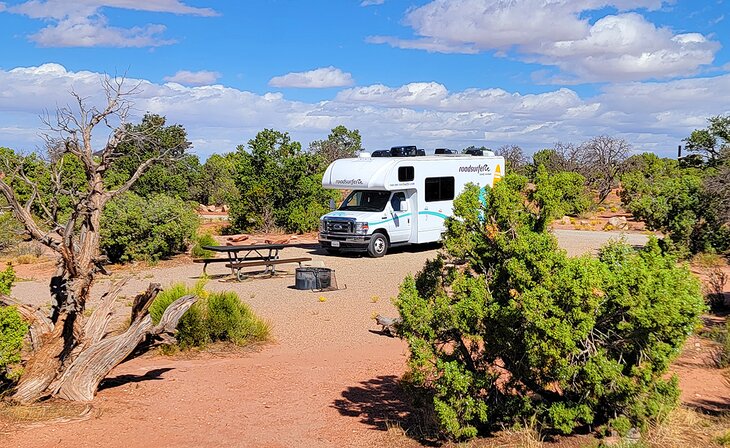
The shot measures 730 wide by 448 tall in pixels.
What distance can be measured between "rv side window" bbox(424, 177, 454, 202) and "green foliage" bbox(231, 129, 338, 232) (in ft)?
24.4

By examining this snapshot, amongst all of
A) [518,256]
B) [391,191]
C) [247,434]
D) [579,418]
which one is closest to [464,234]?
[518,256]

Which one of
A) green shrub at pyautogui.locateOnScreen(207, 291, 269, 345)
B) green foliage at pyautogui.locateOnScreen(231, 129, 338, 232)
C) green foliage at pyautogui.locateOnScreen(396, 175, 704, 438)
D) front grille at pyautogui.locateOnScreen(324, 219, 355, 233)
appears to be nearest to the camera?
green foliage at pyautogui.locateOnScreen(396, 175, 704, 438)

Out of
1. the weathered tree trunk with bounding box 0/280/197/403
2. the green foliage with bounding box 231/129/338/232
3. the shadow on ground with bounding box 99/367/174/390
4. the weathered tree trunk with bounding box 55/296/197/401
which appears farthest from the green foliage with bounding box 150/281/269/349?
the green foliage with bounding box 231/129/338/232

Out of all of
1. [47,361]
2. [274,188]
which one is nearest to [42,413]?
[47,361]

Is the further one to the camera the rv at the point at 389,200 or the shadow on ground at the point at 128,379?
the rv at the point at 389,200

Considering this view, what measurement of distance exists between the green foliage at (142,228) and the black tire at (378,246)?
18.1 ft

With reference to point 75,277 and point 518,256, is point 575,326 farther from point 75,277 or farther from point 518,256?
point 75,277

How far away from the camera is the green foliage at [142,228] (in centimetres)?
1930

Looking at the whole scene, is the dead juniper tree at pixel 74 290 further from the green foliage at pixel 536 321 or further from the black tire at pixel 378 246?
the black tire at pixel 378 246

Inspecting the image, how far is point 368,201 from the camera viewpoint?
21250 millimetres

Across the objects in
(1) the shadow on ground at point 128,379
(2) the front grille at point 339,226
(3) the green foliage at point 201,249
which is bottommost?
(1) the shadow on ground at point 128,379

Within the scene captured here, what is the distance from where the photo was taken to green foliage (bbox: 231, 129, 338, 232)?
2733 centimetres

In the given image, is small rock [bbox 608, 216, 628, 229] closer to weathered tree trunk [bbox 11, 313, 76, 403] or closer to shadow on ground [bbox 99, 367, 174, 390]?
shadow on ground [bbox 99, 367, 174, 390]

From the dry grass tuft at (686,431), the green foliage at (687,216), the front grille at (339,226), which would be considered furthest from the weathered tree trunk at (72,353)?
the green foliage at (687,216)
